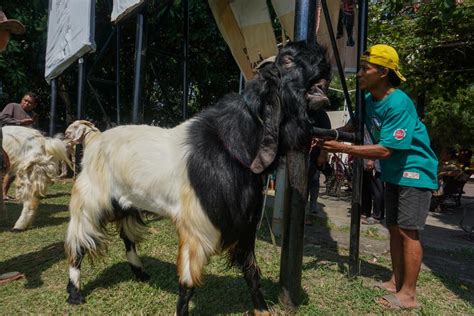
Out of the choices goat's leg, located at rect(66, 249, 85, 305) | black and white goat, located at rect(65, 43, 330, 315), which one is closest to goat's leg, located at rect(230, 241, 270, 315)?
black and white goat, located at rect(65, 43, 330, 315)

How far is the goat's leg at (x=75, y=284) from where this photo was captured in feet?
9.99

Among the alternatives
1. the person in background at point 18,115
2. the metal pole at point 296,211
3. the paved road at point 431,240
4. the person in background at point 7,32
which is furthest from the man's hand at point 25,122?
the metal pole at point 296,211

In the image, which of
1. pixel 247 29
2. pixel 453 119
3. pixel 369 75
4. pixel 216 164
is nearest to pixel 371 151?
pixel 369 75

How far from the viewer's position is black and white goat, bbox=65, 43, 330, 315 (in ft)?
7.37

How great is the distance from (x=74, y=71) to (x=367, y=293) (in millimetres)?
10542

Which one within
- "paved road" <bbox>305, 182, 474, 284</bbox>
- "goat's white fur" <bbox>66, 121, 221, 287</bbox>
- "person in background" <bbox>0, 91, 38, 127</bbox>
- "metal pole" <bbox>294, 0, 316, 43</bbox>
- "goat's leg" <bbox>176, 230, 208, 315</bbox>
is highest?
"metal pole" <bbox>294, 0, 316, 43</bbox>

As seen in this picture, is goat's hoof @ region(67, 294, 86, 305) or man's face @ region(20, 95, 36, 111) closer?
goat's hoof @ region(67, 294, 86, 305)

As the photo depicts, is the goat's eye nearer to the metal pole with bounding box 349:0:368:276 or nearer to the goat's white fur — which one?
the goat's white fur

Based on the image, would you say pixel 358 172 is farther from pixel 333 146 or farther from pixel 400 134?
pixel 333 146

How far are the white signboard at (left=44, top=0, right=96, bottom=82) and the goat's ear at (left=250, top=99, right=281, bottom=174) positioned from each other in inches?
196

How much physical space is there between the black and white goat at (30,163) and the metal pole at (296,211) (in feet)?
12.5

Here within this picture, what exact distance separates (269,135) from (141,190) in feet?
3.53

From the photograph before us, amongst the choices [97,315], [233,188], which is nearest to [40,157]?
[97,315]

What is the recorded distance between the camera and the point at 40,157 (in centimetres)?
534
